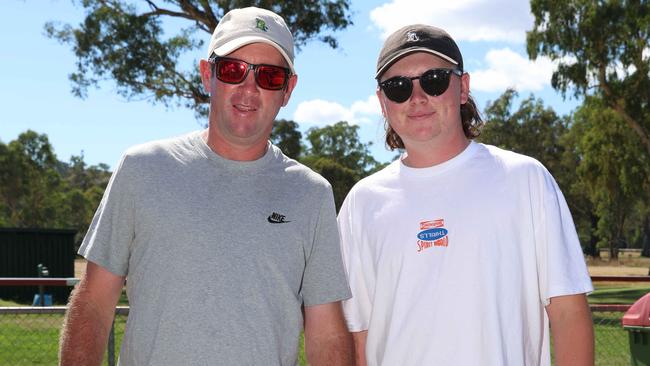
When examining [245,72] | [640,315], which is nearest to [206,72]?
[245,72]

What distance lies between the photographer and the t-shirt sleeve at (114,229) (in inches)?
112

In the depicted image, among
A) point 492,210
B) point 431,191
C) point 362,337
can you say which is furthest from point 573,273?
point 362,337

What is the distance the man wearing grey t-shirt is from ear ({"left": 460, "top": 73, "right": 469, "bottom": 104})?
2.28ft

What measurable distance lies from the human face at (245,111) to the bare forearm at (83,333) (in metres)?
0.73

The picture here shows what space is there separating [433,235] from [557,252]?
1.43 ft

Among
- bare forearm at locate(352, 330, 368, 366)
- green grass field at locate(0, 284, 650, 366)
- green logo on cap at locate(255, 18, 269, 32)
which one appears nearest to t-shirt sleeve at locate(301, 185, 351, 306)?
bare forearm at locate(352, 330, 368, 366)

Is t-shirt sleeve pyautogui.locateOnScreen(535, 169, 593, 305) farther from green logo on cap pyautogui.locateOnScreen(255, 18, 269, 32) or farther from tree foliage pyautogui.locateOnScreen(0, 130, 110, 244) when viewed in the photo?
tree foliage pyautogui.locateOnScreen(0, 130, 110, 244)

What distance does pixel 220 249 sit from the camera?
2844 mm

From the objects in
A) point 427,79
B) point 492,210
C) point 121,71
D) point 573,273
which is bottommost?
point 573,273

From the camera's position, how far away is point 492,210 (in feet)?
9.48

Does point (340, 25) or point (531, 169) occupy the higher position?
point (340, 25)

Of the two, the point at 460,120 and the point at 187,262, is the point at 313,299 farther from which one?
the point at 460,120

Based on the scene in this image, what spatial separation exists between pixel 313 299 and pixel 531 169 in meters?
0.94

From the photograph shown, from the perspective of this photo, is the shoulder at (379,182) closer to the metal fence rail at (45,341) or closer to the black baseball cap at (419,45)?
the black baseball cap at (419,45)
